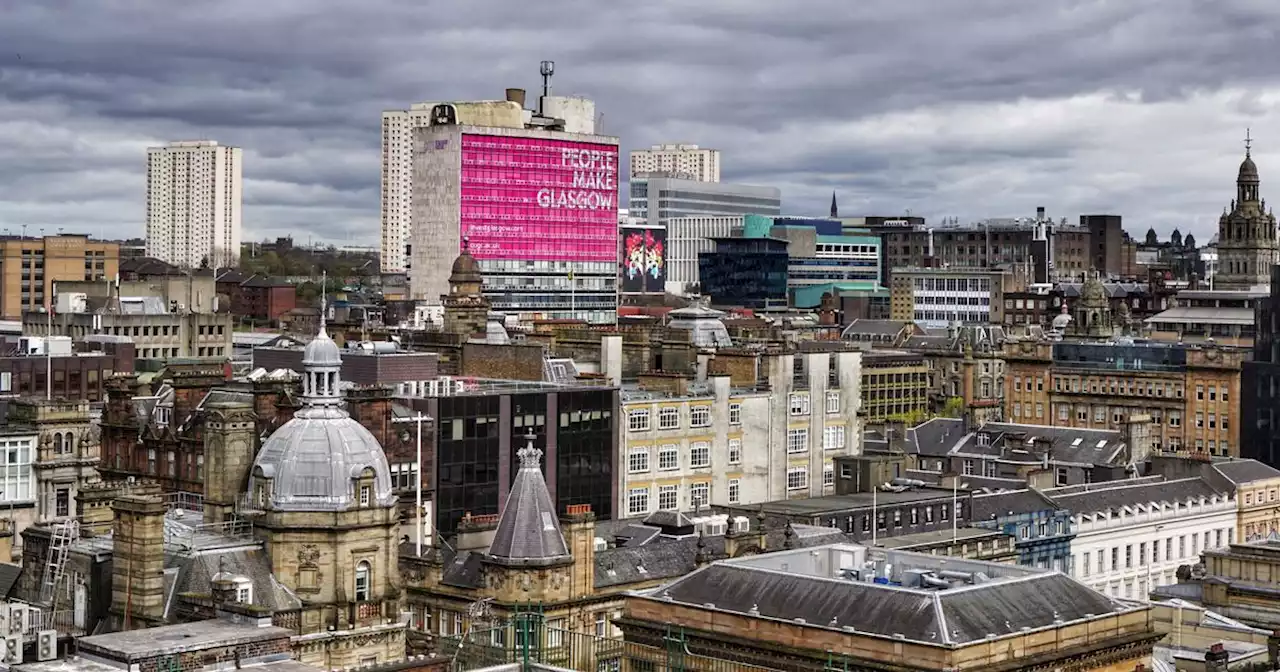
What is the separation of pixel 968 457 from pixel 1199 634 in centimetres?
7097

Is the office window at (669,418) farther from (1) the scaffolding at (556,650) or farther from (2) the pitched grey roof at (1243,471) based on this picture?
(2) the pitched grey roof at (1243,471)

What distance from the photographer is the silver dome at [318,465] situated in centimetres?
7825

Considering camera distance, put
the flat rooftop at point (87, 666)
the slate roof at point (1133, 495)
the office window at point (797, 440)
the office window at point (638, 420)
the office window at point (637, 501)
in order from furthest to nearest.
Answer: the office window at point (797, 440) < the slate roof at point (1133, 495) < the office window at point (638, 420) < the office window at point (637, 501) < the flat rooftop at point (87, 666)

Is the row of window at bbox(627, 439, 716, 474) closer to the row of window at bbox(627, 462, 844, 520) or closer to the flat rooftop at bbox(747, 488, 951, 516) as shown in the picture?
the row of window at bbox(627, 462, 844, 520)

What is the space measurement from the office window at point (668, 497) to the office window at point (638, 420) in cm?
419

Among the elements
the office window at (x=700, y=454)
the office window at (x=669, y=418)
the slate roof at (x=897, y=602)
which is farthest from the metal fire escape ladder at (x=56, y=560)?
the office window at (x=700, y=454)

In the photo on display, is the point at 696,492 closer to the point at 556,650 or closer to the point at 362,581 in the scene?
the point at 556,650

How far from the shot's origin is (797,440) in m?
138

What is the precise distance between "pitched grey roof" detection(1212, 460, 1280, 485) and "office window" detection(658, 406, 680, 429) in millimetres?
44860

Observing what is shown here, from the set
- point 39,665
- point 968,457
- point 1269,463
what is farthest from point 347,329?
point 39,665

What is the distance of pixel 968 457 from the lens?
514 feet

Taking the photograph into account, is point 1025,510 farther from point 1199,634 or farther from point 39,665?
point 39,665

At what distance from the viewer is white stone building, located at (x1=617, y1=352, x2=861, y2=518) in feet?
413

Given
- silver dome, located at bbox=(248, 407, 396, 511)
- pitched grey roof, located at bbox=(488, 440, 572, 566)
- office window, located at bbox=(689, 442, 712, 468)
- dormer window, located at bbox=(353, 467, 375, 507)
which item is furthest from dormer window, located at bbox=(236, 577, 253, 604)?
office window, located at bbox=(689, 442, 712, 468)
